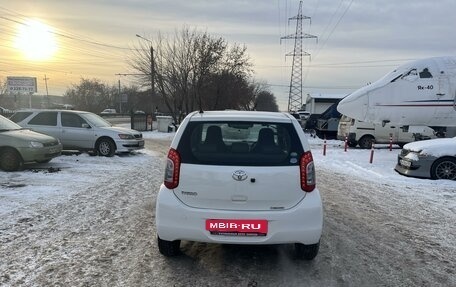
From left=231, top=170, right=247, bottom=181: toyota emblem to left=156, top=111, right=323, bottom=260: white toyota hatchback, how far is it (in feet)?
0.03

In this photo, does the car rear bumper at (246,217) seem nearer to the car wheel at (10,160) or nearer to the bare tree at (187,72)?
the car wheel at (10,160)

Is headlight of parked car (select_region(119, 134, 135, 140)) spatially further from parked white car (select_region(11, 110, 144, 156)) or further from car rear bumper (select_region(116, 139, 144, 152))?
car rear bumper (select_region(116, 139, 144, 152))

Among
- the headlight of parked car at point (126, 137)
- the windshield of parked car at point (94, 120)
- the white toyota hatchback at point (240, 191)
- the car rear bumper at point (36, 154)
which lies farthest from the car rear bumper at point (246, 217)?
the windshield of parked car at point (94, 120)

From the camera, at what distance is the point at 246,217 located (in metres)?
4.50

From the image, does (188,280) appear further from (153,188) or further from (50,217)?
(153,188)

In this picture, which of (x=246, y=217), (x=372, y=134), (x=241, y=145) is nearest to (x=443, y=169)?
(x=241, y=145)

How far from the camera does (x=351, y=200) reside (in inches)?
352

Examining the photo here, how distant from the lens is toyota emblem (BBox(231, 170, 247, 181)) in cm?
451

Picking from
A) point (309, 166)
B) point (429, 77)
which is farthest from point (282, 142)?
point (429, 77)

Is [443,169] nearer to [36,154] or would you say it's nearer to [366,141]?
[36,154]

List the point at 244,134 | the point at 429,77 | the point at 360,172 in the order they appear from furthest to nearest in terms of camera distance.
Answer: the point at 429,77 < the point at 360,172 < the point at 244,134

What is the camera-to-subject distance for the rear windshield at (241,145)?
4.63 metres

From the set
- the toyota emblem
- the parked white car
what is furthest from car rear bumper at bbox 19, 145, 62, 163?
the toyota emblem

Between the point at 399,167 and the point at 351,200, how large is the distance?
165 inches
